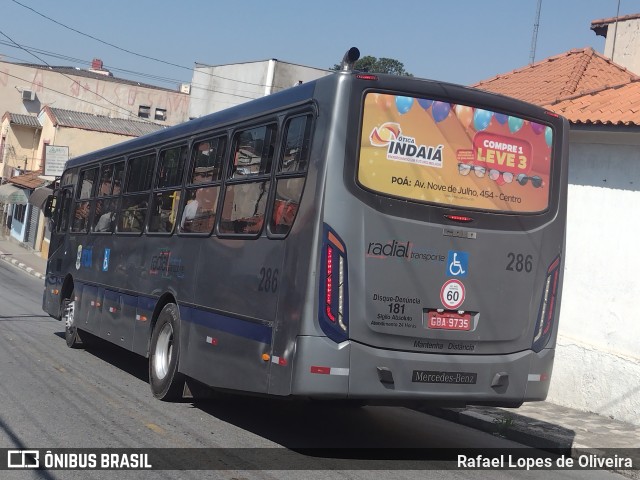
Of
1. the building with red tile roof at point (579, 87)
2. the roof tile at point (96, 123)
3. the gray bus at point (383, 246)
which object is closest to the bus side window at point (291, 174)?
the gray bus at point (383, 246)

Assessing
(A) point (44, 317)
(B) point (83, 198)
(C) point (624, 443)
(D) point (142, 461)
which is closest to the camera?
(D) point (142, 461)

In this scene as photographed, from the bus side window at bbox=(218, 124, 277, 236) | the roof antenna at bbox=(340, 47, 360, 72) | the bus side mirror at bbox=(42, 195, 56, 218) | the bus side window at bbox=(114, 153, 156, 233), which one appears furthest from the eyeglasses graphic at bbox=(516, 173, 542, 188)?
the bus side mirror at bbox=(42, 195, 56, 218)

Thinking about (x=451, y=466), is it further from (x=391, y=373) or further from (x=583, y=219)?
(x=583, y=219)

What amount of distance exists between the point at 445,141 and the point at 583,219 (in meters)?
5.48

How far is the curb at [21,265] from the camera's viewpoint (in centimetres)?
3257

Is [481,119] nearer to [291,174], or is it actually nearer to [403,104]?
[403,104]

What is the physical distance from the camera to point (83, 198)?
1445cm

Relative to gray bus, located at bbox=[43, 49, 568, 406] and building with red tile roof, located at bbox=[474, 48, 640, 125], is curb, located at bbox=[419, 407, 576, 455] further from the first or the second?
building with red tile roof, located at bbox=[474, 48, 640, 125]

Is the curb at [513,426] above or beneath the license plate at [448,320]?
beneath

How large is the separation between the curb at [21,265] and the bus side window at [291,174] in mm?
24256

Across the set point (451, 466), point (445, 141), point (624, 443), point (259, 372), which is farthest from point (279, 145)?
point (624, 443)

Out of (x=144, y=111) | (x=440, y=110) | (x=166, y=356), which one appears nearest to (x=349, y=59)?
(x=440, y=110)

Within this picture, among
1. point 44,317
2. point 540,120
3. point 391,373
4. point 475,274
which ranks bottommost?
point 44,317

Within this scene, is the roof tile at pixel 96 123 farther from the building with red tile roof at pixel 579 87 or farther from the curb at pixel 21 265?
the building with red tile roof at pixel 579 87
